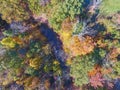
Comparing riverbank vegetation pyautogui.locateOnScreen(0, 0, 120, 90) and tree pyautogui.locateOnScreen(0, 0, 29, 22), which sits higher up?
tree pyautogui.locateOnScreen(0, 0, 29, 22)

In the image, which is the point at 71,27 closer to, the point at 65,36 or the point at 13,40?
the point at 65,36

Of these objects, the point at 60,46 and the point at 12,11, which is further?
the point at 60,46

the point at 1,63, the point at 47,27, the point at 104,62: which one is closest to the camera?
the point at 1,63

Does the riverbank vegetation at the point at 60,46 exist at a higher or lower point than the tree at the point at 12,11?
lower

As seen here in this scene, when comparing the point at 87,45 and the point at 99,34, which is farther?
the point at 99,34

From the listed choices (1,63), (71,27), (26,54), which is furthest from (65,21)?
(1,63)

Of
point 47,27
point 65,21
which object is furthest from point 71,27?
point 47,27

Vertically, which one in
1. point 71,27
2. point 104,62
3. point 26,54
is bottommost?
point 104,62

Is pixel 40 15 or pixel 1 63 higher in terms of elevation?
pixel 40 15

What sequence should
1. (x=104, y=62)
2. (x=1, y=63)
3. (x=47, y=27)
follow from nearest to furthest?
(x=1, y=63) → (x=104, y=62) → (x=47, y=27)

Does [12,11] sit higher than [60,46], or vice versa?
[12,11]
